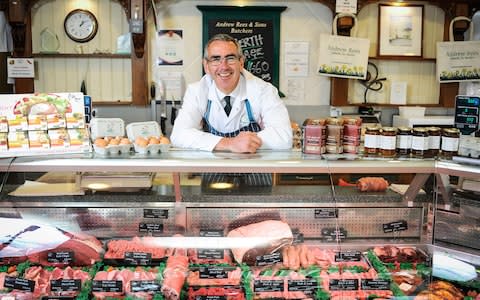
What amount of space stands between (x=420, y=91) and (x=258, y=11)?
2021 mm

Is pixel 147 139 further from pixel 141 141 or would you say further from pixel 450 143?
pixel 450 143

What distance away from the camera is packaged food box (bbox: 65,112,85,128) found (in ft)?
8.08

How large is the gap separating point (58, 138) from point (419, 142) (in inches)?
63.1

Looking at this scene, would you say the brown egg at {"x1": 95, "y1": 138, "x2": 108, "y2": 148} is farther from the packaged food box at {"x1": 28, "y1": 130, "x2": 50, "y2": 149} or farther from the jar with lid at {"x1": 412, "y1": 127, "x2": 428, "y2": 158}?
the jar with lid at {"x1": 412, "y1": 127, "x2": 428, "y2": 158}

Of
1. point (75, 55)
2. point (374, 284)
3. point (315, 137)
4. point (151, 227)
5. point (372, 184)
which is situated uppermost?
point (75, 55)

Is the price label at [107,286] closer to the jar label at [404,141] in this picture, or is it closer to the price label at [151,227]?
the price label at [151,227]

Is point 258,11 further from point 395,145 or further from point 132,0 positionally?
point 395,145

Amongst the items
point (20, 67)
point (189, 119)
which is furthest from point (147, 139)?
point (20, 67)

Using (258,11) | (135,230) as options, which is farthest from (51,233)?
(258,11)

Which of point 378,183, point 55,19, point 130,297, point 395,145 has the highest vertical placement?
point 55,19

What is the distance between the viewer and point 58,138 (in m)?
2.43

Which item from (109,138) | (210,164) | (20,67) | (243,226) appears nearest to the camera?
(210,164)

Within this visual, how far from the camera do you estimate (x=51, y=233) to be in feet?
8.39

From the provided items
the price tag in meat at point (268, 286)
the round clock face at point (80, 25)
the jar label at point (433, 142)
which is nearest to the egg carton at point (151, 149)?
the price tag in meat at point (268, 286)
